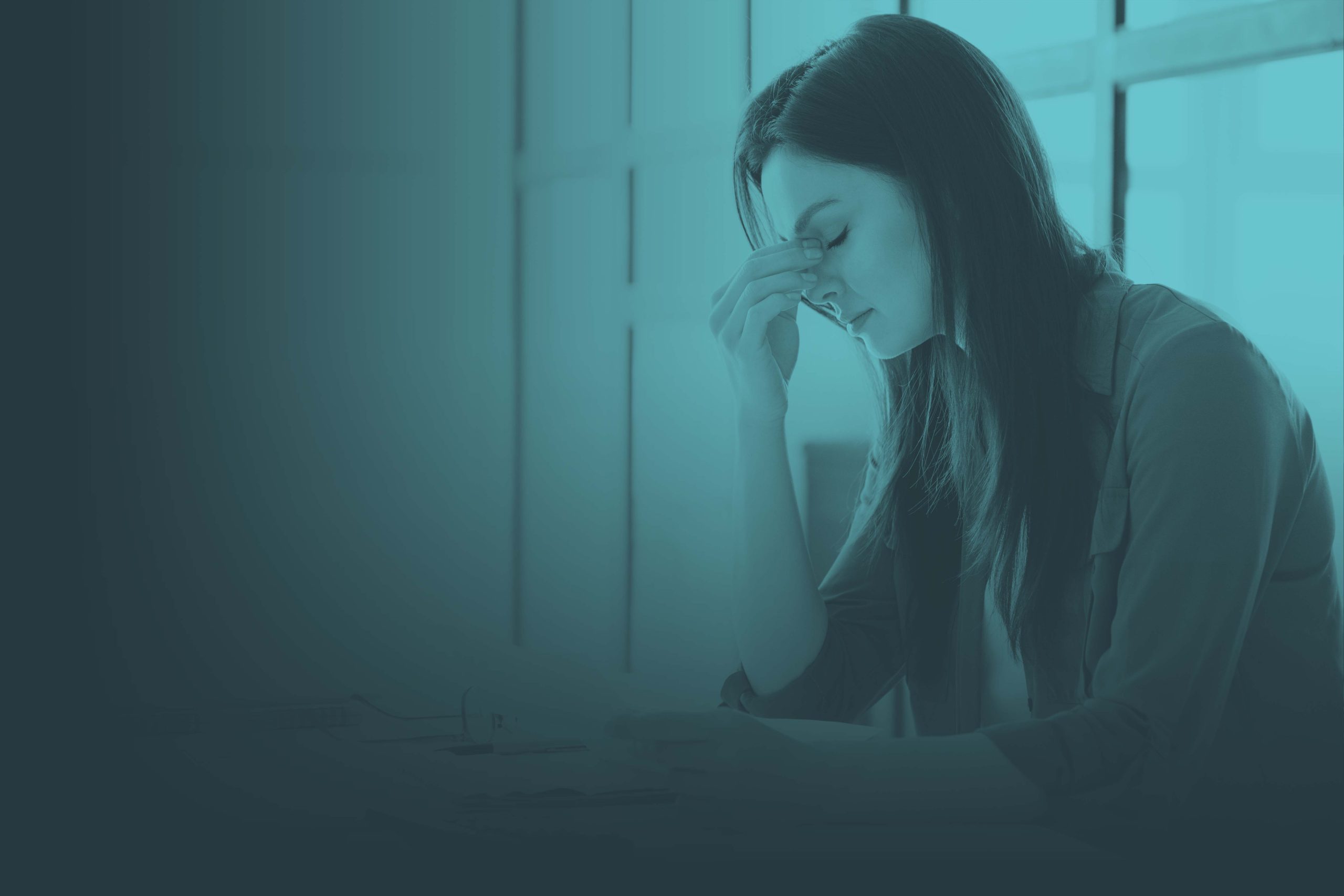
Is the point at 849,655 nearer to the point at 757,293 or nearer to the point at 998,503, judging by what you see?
the point at 998,503

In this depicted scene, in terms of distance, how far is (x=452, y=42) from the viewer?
3.38 m

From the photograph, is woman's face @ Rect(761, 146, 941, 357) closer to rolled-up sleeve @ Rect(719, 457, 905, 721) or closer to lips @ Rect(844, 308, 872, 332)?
lips @ Rect(844, 308, 872, 332)

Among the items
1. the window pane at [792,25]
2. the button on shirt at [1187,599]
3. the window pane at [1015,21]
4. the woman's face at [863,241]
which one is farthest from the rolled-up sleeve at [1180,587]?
the window pane at [792,25]

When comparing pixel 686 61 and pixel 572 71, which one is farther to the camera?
pixel 572 71

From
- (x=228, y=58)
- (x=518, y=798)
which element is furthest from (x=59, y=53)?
(x=518, y=798)

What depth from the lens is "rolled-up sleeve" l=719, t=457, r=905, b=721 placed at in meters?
1.25

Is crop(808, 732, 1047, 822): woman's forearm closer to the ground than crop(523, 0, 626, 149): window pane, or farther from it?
closer to the ground

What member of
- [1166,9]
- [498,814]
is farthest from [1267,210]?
[498,814]

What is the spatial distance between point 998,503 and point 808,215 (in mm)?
339

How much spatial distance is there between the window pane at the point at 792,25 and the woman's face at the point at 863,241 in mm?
1127

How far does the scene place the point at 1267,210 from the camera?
155cm

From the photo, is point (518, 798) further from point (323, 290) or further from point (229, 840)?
point (323, 290)

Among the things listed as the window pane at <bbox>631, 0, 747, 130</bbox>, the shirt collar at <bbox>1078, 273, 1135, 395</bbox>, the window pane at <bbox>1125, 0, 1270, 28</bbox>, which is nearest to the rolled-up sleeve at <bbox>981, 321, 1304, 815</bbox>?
the shirt collar at <bbox>1078, 273, 1135, 395</bbox>

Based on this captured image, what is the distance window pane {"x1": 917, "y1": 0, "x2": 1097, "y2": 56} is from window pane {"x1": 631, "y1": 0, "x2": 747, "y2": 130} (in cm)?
64
